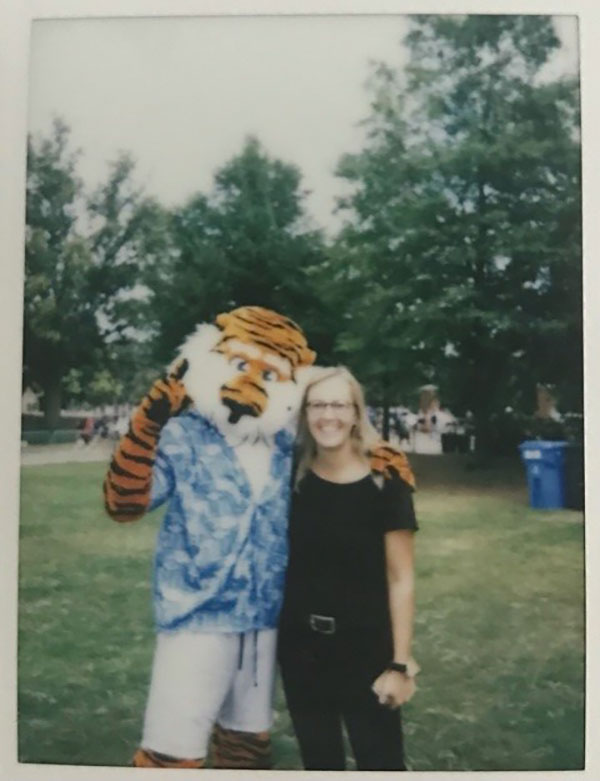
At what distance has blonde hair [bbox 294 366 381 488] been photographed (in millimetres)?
1272

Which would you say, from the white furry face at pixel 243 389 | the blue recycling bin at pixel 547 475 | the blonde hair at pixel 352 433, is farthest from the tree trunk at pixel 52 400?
the blue recycling bin at pixel 547 475

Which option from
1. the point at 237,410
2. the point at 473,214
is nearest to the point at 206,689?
the point at 237,410

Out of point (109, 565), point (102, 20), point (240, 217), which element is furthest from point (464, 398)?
point (102, 20)

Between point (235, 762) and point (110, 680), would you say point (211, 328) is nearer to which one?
point (110, 680)

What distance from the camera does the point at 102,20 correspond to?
1335 mm

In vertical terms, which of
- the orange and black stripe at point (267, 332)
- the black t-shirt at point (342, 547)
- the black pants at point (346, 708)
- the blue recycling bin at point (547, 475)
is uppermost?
the orange and black stripe at point (267, 332)

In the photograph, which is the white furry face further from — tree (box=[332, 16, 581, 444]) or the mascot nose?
tree (box=[332, 16, 581, 444])

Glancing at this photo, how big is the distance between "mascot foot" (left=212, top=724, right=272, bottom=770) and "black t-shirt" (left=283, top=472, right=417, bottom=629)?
203 mm

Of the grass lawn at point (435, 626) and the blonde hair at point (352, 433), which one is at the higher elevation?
the blonde hair at point (352, 433)

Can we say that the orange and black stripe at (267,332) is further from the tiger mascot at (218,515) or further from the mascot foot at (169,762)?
the mascot foot at (169,762)

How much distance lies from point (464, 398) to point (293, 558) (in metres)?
0.40

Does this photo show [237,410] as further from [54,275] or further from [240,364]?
[54,275]

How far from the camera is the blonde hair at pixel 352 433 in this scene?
1.27 meters

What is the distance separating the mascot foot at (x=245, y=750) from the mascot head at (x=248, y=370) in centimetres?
50
